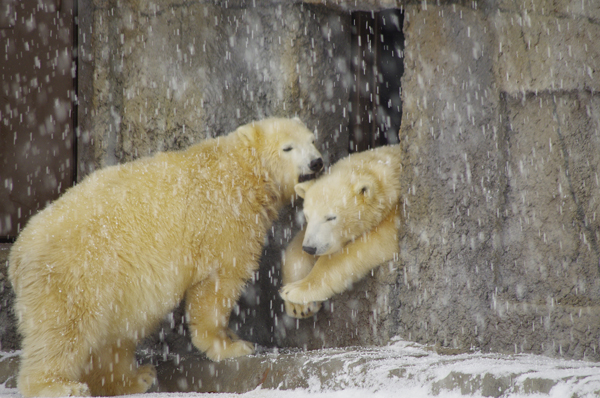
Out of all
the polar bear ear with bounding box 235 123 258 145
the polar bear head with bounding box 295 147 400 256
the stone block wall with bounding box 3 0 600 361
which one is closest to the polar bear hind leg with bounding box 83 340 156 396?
the stone block wall with bounding box 3 0 600 361

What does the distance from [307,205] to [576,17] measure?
6.33 ft

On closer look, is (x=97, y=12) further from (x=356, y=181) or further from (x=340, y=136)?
(x=356, y=181)

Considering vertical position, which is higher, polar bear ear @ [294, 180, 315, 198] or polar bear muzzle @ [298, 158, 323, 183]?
polar bear muzzle @ [298, 158, 323, 183]

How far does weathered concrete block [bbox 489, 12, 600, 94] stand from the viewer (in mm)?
3297

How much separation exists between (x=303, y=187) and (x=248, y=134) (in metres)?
0.53

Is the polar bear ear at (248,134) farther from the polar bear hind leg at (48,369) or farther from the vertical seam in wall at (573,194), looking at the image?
the vertical seam in wall at (573,194)

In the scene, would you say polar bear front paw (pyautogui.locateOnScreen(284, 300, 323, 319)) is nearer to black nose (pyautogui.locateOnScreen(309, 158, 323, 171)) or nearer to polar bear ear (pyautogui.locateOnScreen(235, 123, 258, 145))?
black nose (pyautogui.locateOnScreen(309, 158, 323, 171))

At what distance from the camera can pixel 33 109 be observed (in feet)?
16.2

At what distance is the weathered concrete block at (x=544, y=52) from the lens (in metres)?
3.30

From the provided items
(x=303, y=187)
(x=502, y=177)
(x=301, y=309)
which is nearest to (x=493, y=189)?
(x=502, y=177)

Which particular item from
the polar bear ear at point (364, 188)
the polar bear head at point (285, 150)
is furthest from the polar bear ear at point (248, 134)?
the polar bear ear at point (364, 188)

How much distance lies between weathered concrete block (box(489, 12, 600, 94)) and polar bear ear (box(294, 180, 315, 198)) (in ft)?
4.47

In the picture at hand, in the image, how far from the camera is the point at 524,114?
3492mm

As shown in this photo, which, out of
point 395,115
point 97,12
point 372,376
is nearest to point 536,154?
point 372,376
